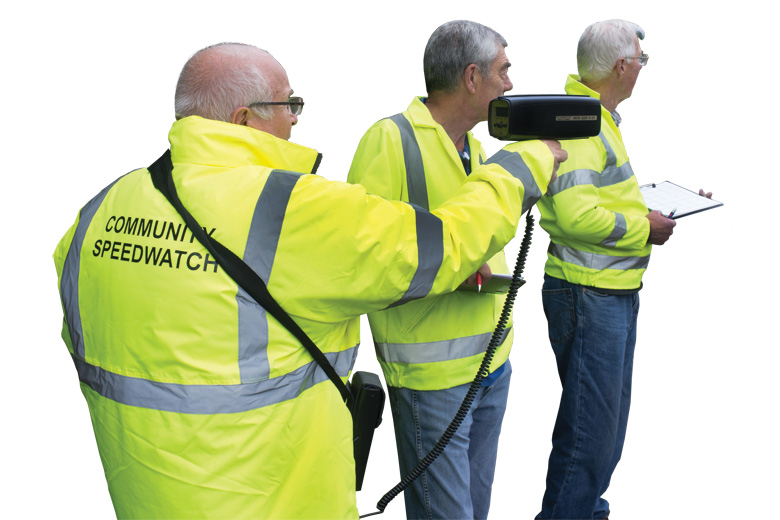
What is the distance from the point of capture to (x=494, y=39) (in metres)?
3.28

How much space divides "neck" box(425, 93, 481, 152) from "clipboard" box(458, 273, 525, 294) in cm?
56

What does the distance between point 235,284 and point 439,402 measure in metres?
1.21

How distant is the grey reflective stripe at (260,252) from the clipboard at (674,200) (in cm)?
230

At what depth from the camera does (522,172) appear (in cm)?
269

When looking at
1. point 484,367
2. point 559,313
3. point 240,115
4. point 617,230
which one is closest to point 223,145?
point 240,115

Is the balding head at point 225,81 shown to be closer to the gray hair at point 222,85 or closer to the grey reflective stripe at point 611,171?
the gray hair at point 222,85

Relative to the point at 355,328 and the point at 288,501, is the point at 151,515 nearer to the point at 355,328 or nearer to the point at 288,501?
the point at 288,501

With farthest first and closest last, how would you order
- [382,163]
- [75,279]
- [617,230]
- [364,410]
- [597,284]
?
1. [597,284]
2. [617,230]
3. [382,163]
4. [364,410]
5. [75,279]

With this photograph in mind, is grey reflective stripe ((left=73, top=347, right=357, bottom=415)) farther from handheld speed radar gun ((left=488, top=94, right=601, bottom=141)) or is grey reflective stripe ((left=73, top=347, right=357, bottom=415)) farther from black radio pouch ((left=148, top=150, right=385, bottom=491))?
handheld speed radar gun ((left=488, top=94, right=601, bottom=141))

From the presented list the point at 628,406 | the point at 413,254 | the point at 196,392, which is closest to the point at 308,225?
the point at 413,254

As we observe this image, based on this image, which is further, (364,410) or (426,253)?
(364,410)

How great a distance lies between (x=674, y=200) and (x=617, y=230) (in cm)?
47

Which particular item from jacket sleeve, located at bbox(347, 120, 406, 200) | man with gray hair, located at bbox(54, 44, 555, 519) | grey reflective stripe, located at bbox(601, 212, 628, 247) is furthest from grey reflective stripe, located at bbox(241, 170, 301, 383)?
grey reflective stripe, located at bbox(601, 212, 628, 247)

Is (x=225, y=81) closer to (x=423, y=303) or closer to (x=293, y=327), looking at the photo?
(x=293, y=327)
